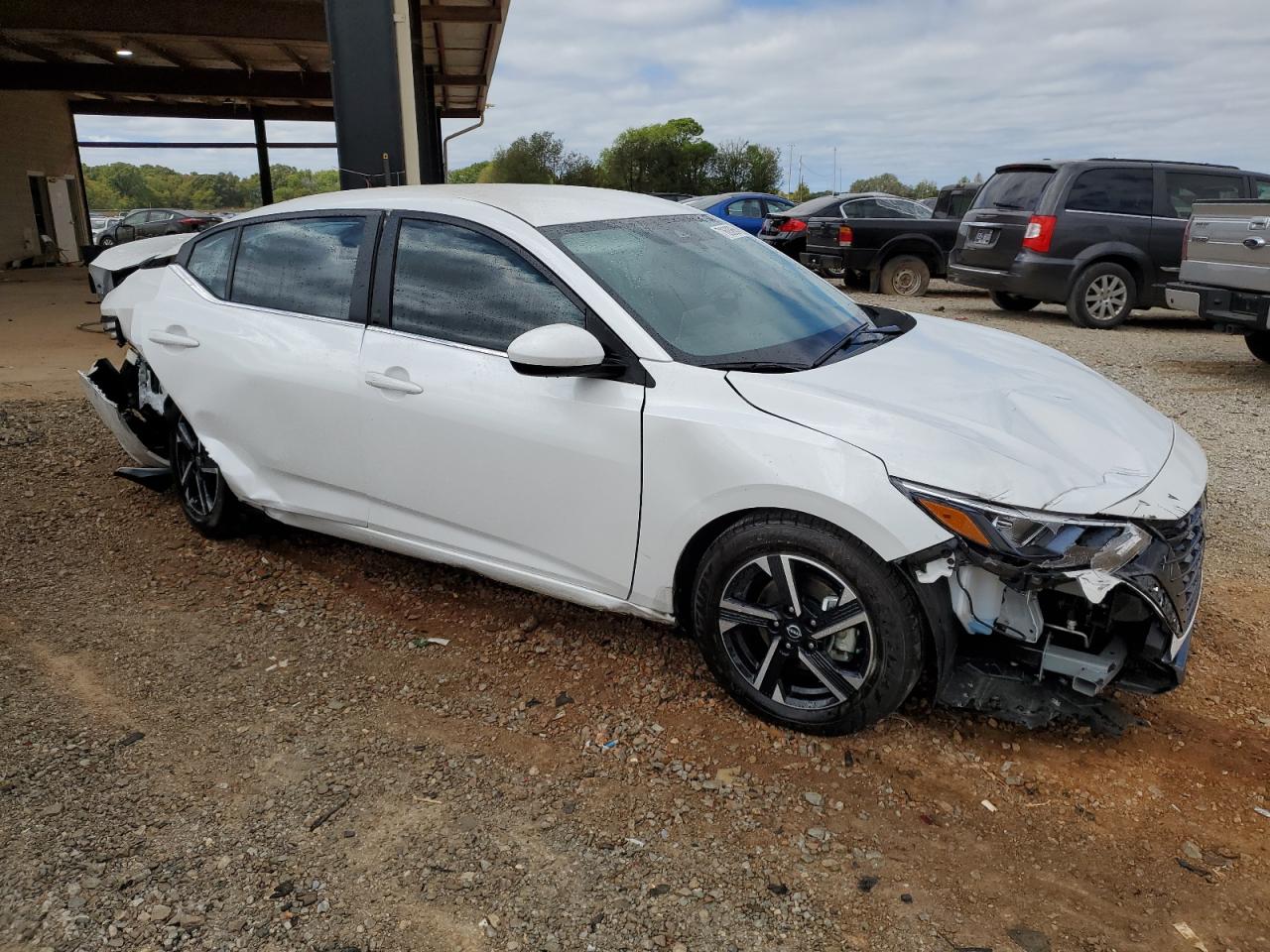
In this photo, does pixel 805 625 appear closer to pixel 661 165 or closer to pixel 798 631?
pixel 798 631

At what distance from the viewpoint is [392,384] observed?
3.38 metres

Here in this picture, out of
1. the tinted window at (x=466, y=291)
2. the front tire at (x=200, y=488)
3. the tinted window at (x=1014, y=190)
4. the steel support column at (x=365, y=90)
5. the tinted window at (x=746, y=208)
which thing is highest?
the steel support column at (x=365, y=90)

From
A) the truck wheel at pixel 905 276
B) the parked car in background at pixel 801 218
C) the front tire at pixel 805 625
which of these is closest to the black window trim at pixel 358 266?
the front tire at pixel 805 625

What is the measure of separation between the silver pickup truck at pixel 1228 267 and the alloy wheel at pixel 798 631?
6.70 m

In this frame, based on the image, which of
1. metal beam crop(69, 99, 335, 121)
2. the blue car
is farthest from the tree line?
the blue car

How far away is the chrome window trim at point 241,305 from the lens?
3.61 m

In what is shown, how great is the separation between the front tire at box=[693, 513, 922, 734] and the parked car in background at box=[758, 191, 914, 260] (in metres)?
12.2

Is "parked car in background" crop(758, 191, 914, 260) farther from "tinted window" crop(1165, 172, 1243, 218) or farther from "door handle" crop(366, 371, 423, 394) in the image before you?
"door handle" crop(366, 371, 423, 394)

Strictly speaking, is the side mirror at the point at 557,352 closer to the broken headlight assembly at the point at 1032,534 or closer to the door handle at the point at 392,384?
the door handle at the point at 392,384

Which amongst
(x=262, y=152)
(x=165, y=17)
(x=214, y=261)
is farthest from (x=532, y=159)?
(x=214, y=261)

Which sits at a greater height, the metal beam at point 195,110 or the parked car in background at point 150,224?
the metal beam at point 195,110

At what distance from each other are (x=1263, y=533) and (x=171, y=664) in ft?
16.1

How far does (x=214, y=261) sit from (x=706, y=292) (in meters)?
2.33

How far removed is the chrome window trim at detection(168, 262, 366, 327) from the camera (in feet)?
11.9
